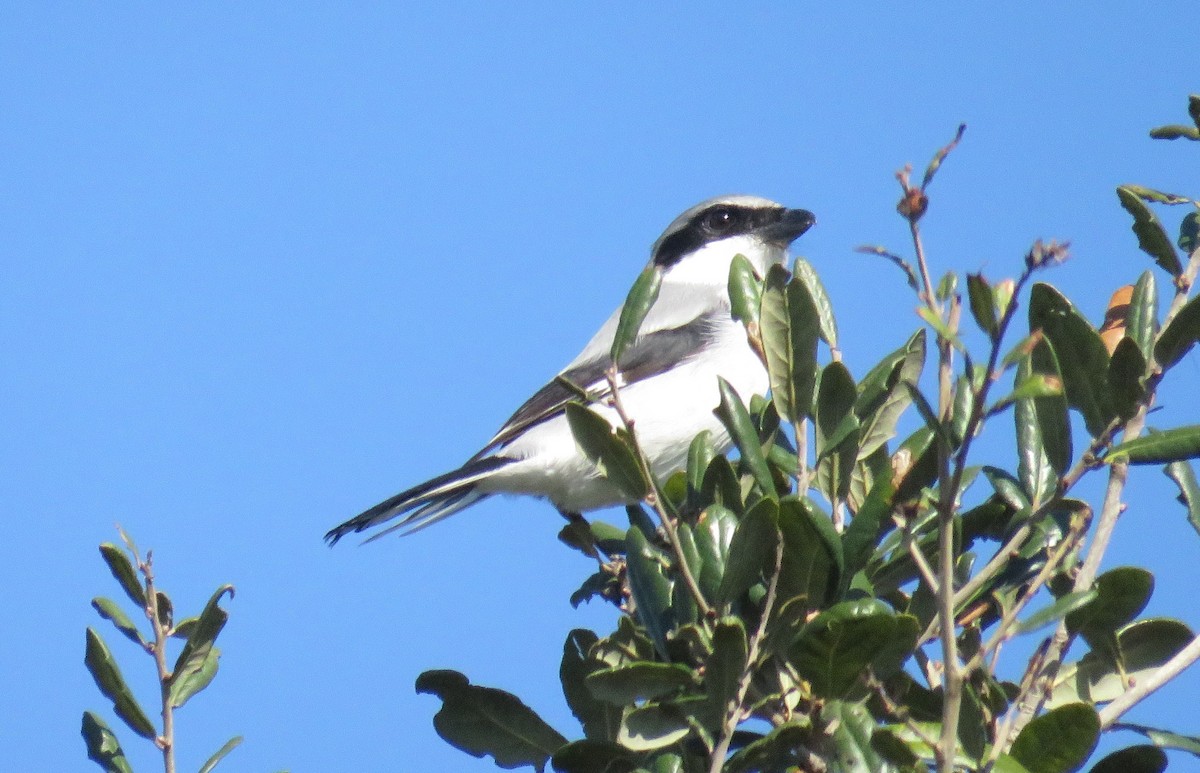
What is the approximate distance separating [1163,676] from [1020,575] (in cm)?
33

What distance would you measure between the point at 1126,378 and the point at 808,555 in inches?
16.0

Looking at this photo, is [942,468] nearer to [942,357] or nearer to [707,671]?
[942,357]

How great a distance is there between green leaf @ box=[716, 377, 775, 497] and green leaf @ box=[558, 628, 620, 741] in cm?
33

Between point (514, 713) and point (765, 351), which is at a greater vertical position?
point (765, 351)

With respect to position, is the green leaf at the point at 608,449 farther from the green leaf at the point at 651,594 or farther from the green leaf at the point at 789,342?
the green leaf at the point at 789,342

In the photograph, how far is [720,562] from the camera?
165 centimetres

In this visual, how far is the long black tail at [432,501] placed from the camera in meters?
4.09

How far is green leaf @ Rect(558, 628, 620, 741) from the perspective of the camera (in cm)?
186

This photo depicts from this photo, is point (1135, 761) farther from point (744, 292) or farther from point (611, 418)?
point (611, 418)

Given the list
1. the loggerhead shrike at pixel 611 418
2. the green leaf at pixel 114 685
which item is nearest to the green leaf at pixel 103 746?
the green leaf at pixel 114 685

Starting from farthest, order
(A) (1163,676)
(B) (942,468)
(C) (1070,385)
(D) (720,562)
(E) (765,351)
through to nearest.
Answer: (E) (765,351)
(D) (720,562)
(C) (1070,385)
(A) (1163,676)
(B) (942,468)

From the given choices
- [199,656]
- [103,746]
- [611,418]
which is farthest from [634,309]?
[611,418]

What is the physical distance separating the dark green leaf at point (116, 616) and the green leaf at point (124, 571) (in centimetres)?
5

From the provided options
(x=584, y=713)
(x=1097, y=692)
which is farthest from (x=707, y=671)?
(x=1097, y=692)
